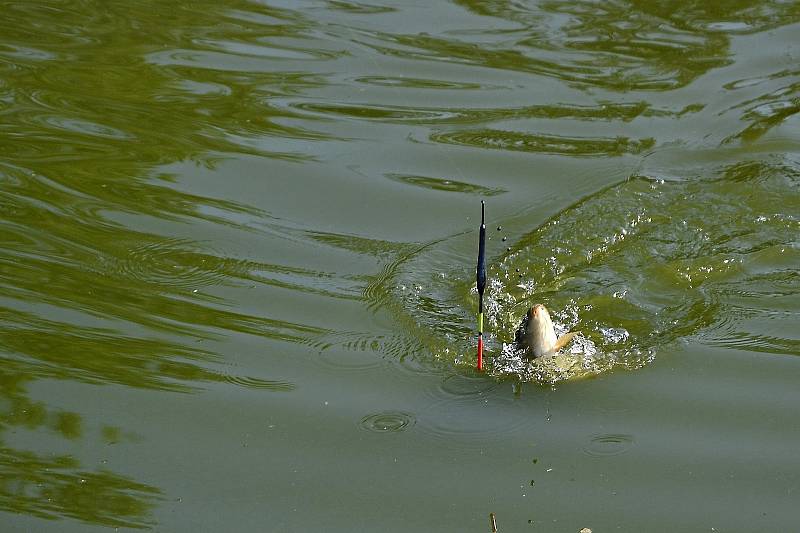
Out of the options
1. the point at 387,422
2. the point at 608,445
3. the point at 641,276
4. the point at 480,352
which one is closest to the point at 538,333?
the point at 480,352

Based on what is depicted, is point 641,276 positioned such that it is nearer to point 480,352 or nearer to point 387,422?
point 480,352

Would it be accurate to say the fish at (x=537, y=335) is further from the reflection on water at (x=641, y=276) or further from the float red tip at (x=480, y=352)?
the float red tip at (x=480, y=352)

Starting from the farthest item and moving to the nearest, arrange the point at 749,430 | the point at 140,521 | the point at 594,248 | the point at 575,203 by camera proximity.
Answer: the point at 575,203, the point at 594,248, the point at 749,430, the point at 140,521

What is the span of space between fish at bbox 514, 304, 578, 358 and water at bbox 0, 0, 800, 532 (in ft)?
0.32

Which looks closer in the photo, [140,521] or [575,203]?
[140,521]

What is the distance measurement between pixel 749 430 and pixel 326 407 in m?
1.82

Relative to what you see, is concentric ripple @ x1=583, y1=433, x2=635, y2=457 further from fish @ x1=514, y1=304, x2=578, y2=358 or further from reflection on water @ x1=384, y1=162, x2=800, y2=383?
fish @ x1=514, y1=304, x2=578, y2=358

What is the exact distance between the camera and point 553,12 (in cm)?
959

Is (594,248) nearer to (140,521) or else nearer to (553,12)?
(140,521)

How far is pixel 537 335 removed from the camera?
525cm

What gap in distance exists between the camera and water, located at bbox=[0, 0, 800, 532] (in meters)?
4.50

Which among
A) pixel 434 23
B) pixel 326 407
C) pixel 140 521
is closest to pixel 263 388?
pixel 326 407

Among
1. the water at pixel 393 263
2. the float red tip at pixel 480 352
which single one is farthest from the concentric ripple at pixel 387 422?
the float red tip at pixel 480 352

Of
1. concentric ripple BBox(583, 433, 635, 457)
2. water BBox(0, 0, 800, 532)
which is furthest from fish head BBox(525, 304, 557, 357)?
concentric ripple BBox(583, 433, 635, 457)
